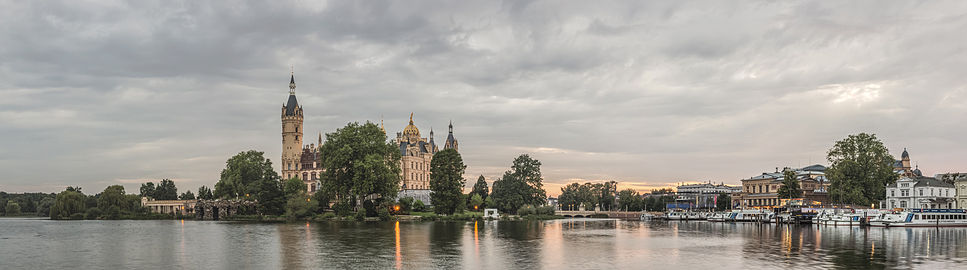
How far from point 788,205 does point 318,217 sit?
3017 inches

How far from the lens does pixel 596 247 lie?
4756 cm

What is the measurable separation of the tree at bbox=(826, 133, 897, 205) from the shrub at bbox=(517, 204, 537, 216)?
2094 inches

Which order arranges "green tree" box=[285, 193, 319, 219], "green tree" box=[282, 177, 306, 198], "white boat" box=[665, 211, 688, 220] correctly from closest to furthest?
1. "green tree" box=[285, 193, 319, 219]
2. "green tree" box=[282, 177, 306, 198]
3. "white boat" box=[665, 211, 688, 220]

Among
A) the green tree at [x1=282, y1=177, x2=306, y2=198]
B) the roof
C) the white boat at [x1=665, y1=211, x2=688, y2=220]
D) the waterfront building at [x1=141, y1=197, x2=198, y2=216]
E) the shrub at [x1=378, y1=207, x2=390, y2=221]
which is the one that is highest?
the roof

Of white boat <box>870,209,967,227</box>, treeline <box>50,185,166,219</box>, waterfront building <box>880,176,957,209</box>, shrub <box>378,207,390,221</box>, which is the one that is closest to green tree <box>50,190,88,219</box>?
treeline <box>50,185,166,219</box>

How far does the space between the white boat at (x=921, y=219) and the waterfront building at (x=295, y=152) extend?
12698cm

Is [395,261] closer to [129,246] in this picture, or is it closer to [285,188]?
[129,246]

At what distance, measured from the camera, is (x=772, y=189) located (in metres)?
150

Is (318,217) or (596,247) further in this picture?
(318,217)

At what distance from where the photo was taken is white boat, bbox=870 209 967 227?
88750 millimetres

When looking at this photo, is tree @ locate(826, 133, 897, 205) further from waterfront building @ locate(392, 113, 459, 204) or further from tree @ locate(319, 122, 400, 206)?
waterfront building @ locate(392, 113, 459, 204)

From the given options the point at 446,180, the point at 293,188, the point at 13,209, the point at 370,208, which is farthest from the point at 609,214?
the point at 13,209

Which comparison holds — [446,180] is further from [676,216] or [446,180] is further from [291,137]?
[291,137]

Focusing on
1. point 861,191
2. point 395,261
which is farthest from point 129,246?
point 861,191
